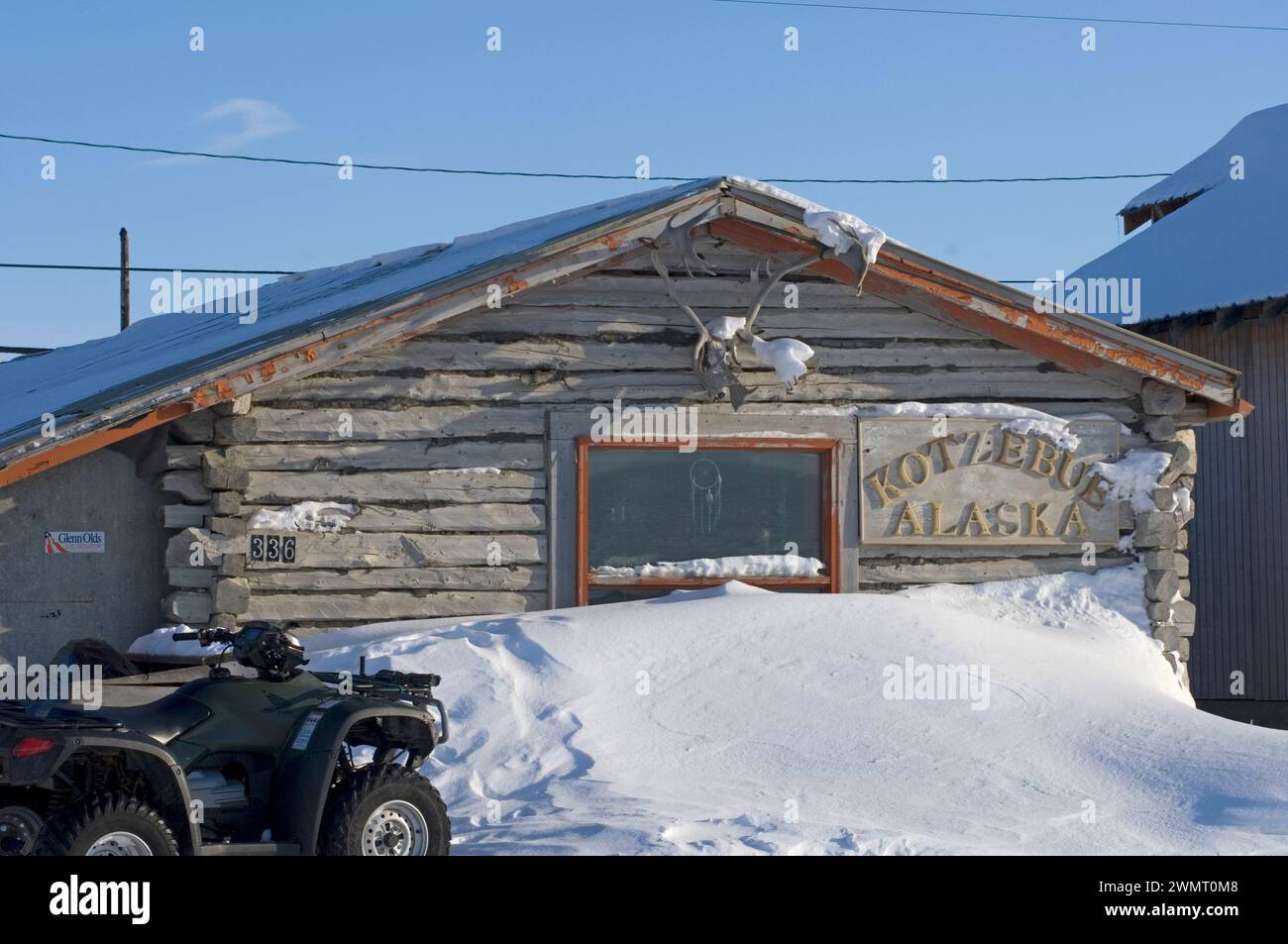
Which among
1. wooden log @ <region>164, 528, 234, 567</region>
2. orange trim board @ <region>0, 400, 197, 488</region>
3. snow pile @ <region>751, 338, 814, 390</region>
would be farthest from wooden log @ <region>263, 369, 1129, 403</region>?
wooden log @ <region>164, 528, 234, 567</region>

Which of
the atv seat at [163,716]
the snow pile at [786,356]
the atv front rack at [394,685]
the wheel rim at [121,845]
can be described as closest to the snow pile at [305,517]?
the snow pile at [786,356]

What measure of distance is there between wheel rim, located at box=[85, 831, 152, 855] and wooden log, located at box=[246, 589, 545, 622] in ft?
17.2

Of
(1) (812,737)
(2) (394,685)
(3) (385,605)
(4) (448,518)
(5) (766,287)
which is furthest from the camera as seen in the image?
(5) (766,287)

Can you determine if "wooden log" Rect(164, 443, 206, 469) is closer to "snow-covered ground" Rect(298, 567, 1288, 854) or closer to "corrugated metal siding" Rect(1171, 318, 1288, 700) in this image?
"snow-covered ground" Rect(298, 567, 1288, 854)

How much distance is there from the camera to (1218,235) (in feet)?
→ 63.4

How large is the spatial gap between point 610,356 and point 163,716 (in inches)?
230

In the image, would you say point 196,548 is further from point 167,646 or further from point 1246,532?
point 1246,532

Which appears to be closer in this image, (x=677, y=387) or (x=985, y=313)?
(x=677, y=387)

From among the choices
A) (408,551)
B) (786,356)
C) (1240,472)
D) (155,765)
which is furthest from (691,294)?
(1240,472)

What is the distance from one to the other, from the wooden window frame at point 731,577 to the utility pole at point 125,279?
28.2 m

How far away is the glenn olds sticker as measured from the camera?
432 inches

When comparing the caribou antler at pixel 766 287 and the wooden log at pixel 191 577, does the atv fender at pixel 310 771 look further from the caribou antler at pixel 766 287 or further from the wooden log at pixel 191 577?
the caribou antler at pixel 766 287

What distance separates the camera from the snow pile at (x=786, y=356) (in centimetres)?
1150
